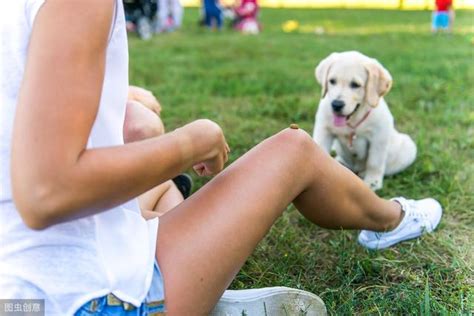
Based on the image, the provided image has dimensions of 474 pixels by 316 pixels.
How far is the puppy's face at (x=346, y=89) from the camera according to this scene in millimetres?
3234

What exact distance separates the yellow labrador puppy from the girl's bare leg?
150 centimetres

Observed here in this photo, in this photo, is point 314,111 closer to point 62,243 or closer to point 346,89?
point 346,89

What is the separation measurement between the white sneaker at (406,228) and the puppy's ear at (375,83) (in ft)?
3.10

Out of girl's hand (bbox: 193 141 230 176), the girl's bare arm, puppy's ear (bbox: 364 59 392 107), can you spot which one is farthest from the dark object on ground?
the girl's bare arm

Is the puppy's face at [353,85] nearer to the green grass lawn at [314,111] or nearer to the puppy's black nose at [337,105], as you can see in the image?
the puppy's black nose at [337,105]

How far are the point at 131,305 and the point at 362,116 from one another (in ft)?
7.52

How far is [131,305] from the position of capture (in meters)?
1.28

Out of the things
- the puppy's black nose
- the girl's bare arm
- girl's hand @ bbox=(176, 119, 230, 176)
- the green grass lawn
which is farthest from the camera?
the puppy's black nose

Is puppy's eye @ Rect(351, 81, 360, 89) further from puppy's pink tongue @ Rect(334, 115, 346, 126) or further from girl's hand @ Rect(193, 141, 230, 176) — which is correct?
girl's hand @ Rect(193, 141, 230, 176)

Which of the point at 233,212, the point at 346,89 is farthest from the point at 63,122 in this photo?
the point at 346,89

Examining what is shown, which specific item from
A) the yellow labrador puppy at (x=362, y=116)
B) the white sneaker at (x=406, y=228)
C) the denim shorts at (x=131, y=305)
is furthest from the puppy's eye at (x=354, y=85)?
the denim shorts at (x=131, y=305)

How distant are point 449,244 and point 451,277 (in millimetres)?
272

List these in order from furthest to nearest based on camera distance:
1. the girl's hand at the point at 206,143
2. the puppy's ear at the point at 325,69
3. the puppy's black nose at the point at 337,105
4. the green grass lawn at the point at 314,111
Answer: the puppy's ear at the point at 325,69, the puppy's black nose at the point at 337,105, the green grass lawn at the point at 314,111, the girl's hand at the point at 206,143

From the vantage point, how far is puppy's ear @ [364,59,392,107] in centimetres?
322
